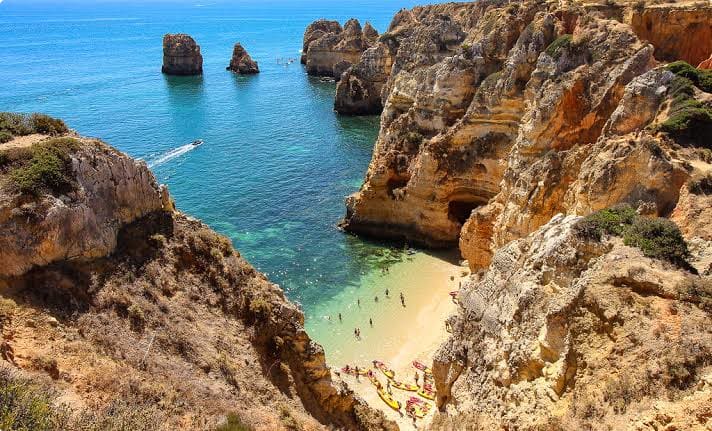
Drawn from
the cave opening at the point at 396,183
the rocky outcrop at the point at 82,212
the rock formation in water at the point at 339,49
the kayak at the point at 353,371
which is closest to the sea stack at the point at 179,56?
the rock formation in water at the point at 339,49

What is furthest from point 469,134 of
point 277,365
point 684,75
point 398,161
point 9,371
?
point 9,371

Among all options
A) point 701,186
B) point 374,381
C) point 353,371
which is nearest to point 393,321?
point 353,371

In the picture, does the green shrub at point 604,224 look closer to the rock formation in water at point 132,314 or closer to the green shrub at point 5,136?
the rock formation in water at point 132,314

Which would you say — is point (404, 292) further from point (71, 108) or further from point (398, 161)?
point (71, 108)

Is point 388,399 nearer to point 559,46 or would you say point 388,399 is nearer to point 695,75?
→ point 695,75

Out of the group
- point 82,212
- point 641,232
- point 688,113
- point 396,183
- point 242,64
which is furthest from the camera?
point 242,64

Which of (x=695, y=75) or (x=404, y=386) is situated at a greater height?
(x=695, y=75)
